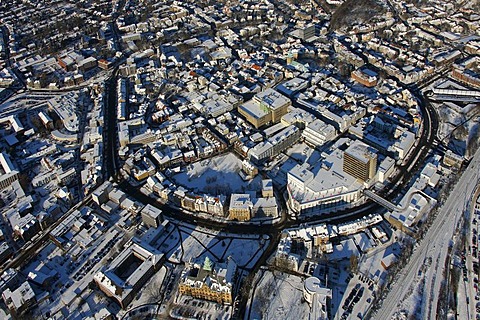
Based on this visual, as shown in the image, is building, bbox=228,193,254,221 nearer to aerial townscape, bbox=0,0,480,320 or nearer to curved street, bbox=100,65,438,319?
aerial townscape, bbox=0,0,480,320

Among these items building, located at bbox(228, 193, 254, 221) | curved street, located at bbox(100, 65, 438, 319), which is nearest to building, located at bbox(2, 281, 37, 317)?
curved street, located at bbox(100, 65, 438, 319)

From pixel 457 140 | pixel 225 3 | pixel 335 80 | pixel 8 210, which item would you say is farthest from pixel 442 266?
pixel 225 3

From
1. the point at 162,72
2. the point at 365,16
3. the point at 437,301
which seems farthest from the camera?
the point at 365,16

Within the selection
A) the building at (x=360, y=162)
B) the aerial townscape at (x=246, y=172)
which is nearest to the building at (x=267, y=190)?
the aerial townscape at (x=246, y=172)

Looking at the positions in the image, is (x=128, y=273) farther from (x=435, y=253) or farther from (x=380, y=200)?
(x=435, y=253)

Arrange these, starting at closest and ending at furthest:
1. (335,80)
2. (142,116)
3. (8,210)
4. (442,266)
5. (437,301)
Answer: (437,301) < (442,266) < (8,210) < (142,116) < (335,80)

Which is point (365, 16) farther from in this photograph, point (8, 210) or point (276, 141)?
point (8, 210)
